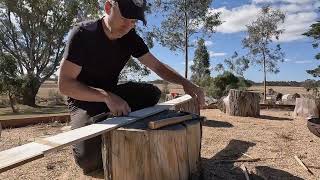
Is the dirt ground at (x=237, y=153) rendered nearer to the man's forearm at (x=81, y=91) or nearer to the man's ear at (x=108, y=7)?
the man's forearm at (x=81, y=91)

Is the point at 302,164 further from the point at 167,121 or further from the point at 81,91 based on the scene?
the point at 81,91

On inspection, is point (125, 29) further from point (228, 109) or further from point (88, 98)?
point (228, 109)

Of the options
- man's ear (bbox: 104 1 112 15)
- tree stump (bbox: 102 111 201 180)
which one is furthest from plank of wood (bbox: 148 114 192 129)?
man's ear (bbox: 104 1 112 15)

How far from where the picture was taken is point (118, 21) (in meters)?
3.26

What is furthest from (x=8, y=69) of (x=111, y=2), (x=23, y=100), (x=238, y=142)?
(x=111, y=2)

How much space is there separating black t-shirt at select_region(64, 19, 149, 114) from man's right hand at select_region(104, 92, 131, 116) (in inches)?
18.1

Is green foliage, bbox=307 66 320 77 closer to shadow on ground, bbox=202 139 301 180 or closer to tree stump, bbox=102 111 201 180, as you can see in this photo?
shadow on ground, bbox=202 139 301 180

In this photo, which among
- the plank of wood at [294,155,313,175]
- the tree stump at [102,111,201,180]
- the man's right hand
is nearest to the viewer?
the tree stump at [102,111,201,180]

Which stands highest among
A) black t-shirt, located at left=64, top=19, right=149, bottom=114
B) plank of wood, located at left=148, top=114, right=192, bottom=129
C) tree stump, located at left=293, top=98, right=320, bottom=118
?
black t-shirt, located at left=64, top=19, right=149, bottom=114

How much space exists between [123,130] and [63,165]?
5.54 feet

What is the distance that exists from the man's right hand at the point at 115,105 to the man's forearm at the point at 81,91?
2.2 inches

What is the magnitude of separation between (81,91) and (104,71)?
71 centimetres

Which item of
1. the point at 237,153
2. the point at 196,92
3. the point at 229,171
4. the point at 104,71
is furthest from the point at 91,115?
the point at 237,153

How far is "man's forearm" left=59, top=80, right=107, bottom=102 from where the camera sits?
3.12m
